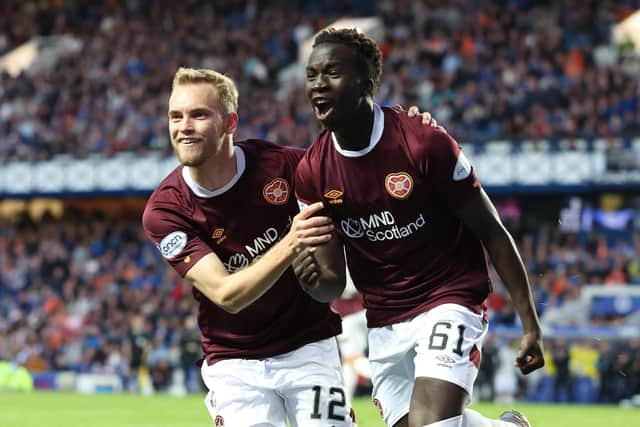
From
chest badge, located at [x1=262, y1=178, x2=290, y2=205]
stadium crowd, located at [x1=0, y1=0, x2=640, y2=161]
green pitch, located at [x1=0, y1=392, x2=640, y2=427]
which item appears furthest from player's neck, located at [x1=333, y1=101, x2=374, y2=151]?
stadium crowd, located at [x1=0, y1=0, x2=640, y2=161]

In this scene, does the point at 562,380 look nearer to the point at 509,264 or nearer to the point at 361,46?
the point at 509,264

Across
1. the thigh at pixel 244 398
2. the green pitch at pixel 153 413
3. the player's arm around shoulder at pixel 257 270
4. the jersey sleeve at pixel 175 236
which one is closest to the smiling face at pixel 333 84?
the player's arm around shoulder at pixel 257 270

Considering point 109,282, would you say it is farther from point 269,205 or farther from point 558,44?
point 269,205

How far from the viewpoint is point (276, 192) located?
6.24 meters

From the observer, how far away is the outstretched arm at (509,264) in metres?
5.62

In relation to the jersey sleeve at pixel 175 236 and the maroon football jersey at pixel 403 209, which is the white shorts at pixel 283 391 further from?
the jersey sleeve at pixel 175 236

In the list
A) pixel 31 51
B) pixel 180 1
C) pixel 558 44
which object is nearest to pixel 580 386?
pixel 558 44

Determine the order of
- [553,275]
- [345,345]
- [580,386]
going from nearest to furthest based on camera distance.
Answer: [345,345], [580,386], [553,275]

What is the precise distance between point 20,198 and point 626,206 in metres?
14.8

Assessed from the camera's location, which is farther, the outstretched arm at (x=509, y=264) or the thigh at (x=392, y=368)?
the thigh at (x=392, y=368)

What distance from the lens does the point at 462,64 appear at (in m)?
25.5

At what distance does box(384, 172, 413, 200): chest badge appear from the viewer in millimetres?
5695

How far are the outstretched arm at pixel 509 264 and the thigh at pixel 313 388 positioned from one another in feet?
3.23

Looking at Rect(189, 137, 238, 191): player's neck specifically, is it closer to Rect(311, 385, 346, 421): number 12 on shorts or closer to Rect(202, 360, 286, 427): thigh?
Rect(202, 360, 286, 427): thigh
